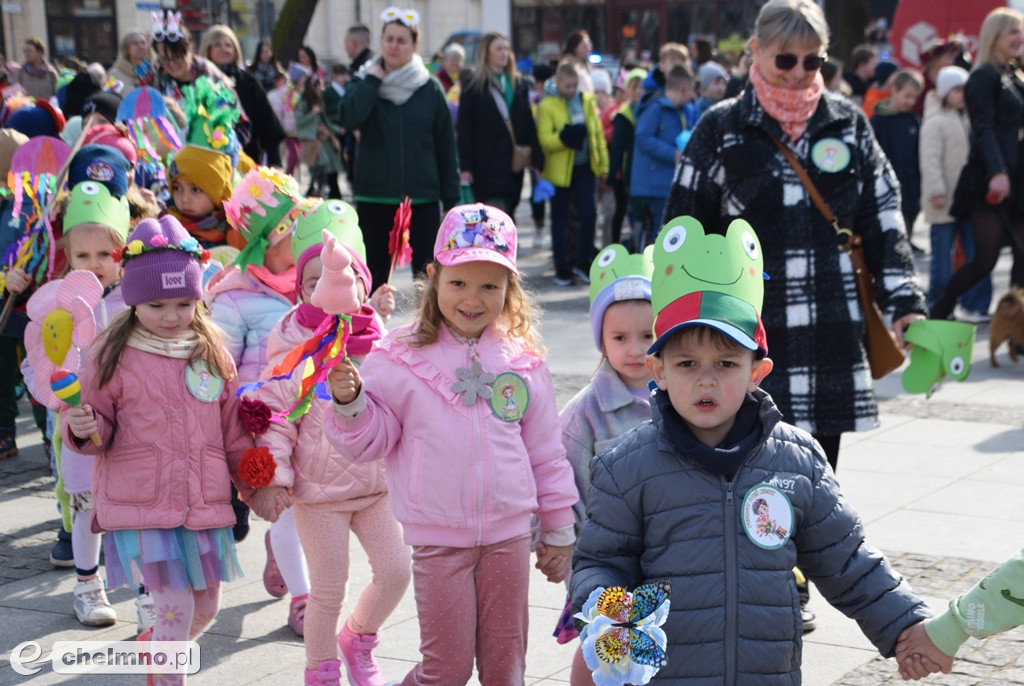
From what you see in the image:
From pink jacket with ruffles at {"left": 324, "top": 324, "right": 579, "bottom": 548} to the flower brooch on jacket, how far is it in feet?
3.60

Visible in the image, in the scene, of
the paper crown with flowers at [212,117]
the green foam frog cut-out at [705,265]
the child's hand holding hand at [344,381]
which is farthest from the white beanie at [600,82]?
the green foam frog cut-out at [705,265]

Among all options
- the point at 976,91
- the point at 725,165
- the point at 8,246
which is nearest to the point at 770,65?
the point at 725,165

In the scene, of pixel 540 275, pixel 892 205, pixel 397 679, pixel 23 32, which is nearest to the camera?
pixel 397 679

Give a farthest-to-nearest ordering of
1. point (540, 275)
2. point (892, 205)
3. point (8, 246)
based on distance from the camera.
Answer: point (540, 275) → point (8, 246) → point (892, 205)

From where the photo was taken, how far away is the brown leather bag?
180 inches

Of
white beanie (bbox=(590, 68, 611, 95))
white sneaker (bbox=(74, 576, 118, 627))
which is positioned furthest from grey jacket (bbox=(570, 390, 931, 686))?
white beanie (bbox=(590, 68, 611, 95))

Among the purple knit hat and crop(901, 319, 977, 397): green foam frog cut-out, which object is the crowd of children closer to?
the purple knit hat

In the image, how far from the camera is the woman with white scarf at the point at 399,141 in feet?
29.0

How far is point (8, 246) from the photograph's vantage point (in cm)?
593

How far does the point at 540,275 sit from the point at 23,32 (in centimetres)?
2839

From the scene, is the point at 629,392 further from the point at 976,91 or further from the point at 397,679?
the point at 976,91

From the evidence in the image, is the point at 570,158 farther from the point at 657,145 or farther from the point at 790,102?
the point at 790,102

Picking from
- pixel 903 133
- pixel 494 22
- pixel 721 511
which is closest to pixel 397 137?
pixel 903 133

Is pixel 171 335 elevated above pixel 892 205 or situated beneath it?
situated beneath
